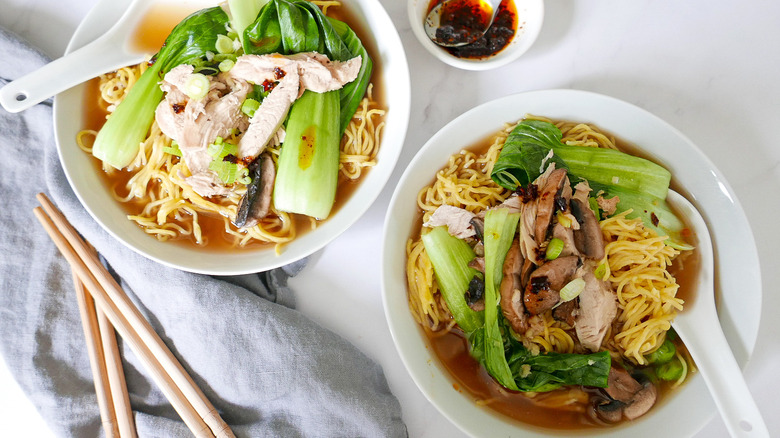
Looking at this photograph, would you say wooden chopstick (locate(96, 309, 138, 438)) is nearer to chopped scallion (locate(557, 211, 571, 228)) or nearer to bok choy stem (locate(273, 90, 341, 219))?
bok choy stem (locate(273, 90, 341, 219))

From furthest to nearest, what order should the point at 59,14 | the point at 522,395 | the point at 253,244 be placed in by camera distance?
1. the point at 59,14
2. the point at 253,244
3. the point at 522,395

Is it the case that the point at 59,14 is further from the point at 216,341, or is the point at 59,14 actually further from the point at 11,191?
the point at 216,341

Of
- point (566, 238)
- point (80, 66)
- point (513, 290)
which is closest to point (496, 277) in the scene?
point (513, 290)

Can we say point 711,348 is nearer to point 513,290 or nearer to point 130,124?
point 513,290

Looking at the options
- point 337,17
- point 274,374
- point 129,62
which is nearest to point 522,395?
point 274,374

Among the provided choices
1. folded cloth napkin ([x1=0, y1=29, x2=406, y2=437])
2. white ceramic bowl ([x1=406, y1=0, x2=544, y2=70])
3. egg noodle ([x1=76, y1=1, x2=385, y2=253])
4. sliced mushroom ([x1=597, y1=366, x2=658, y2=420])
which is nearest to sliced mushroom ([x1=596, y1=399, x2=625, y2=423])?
sliced mushroom ([x1=597, y1=366, x2=658, y2=420])

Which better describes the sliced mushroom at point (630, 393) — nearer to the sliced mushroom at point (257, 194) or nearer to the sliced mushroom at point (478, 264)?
the sliced mushroom at point (478, 264)

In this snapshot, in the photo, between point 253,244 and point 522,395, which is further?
point 253,244
